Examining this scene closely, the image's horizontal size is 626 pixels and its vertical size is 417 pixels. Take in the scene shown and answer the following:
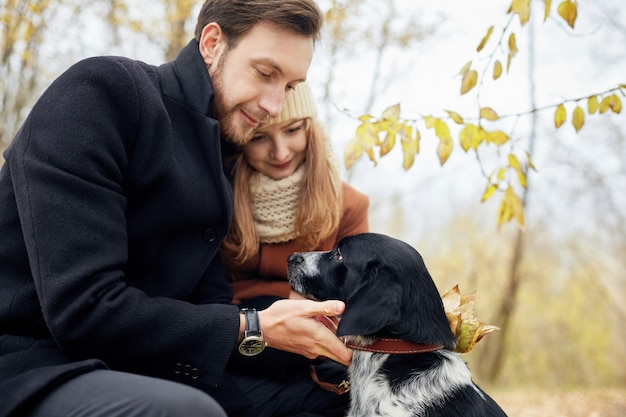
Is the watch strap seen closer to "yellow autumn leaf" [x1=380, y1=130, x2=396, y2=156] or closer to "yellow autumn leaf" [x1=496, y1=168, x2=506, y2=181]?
"yellow autumn leaf" [x1=380, y1=130, x2=396, y2=156]

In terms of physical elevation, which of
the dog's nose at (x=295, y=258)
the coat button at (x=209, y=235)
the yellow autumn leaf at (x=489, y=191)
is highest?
the yellow autumn leaf at (x=489, y=191)

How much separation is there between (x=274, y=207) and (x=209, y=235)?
0.62m

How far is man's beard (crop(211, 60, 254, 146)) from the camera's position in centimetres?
270

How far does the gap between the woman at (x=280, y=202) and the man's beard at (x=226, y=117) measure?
0.20m

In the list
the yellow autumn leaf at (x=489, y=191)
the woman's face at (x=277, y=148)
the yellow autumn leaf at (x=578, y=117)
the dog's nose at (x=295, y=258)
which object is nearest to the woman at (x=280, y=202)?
the woman's face at (x=277, y=148)

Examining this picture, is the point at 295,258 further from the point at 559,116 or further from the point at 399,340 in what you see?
the point at 559,116

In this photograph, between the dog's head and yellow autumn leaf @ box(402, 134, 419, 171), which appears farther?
yellow autumn leaf @ box(402, 134, 419, 171)

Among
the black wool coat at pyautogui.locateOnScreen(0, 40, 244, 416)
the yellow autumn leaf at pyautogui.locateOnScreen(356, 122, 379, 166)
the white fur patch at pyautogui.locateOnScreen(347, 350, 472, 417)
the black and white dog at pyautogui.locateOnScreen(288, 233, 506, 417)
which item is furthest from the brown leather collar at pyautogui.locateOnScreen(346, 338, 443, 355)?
the yellow autumn leaf at pyautogui.locateOnScreen(356, 122, 379, 166)

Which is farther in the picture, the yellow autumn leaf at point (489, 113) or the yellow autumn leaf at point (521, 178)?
the yellow autumn leaf at point (521, 178)

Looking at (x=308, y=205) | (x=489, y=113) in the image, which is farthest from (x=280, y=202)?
(x=489, y=113)

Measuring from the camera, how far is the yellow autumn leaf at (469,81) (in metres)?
2.87

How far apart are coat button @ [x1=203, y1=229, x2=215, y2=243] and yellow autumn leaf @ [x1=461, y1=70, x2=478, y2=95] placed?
1.33 metres

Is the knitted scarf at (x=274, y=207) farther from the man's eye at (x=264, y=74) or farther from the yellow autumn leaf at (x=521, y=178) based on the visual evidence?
the yellow autumn leaf at (x=521, y=178)

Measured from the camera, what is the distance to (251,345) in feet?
7.30
